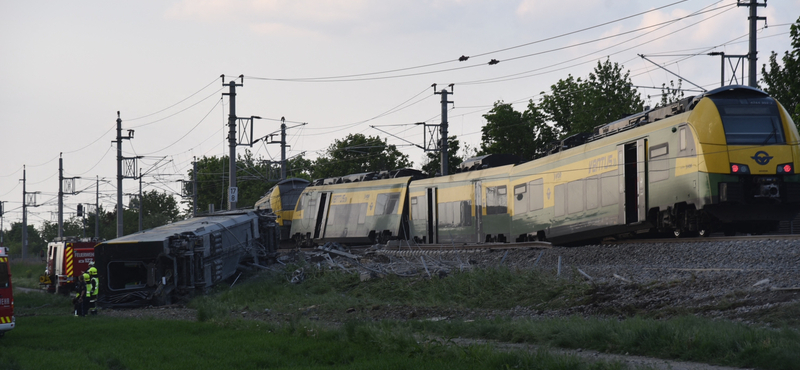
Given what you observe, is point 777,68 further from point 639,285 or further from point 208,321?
point 208,321

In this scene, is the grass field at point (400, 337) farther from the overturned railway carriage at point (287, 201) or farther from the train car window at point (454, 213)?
the overturned railway carriage at point (287, 201)

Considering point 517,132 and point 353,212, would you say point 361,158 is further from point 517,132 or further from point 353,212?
point 353,212

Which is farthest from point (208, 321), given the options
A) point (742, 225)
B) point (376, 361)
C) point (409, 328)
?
→ point (742, 225)

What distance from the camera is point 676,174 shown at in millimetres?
18547

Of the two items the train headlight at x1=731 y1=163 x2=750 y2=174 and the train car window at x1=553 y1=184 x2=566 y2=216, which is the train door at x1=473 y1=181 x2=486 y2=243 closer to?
the train car window at x1=553 y1=184 x2=566 y2=216

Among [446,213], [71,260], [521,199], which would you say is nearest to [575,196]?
[521,199]

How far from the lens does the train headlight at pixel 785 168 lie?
1770 centimetres

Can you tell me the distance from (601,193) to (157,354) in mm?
13671

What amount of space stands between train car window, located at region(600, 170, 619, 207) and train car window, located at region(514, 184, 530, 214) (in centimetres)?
476

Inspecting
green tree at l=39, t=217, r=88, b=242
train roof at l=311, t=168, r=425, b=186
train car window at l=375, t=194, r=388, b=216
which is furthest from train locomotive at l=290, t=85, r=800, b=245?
green tree at l=39, t=217, r=88, b=242

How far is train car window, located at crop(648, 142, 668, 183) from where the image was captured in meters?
18.9

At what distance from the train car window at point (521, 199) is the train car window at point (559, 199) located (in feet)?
6.76

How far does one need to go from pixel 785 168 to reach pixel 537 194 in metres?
8.86

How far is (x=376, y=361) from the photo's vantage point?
1059 centimetres
